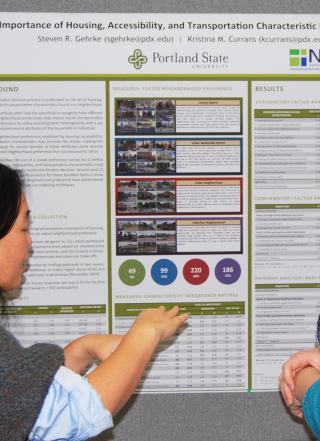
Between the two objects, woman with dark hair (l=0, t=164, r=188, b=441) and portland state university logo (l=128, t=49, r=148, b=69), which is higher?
portland state university logo (l=128, t=49, r=148, b=69)

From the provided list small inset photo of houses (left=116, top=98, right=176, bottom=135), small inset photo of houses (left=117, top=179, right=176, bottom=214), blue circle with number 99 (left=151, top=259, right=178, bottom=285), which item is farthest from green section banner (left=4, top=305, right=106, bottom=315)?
small inset photo of houses (left=116, top=98, right=176, bottom=135)

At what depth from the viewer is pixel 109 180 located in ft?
5.00

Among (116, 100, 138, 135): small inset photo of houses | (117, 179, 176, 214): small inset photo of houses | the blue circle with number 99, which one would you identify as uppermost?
(116, 100, 138, 135): small inset photo of houses

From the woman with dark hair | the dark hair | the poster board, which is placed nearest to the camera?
the woman with dark hair

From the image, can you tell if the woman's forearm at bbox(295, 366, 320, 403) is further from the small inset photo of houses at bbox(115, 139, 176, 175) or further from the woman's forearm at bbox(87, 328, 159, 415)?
the small inset photo of houses at bbox(115, 139, 176, 175)

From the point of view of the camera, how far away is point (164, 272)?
154 centimetres

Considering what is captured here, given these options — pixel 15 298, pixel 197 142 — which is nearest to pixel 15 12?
pixel 197 142

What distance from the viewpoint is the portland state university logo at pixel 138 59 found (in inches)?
59.4

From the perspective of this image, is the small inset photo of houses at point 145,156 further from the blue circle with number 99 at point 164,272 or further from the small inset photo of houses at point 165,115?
the blue circle with number 99 at point 164,272

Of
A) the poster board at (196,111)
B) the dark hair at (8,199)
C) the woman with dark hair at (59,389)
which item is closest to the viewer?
the woman with dark hair at (59,389)

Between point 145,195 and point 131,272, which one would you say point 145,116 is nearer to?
point 145,195

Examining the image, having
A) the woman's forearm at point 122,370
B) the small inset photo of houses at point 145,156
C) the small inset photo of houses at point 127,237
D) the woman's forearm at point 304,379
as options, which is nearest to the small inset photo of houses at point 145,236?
the small inset photo of houses at point 127,237

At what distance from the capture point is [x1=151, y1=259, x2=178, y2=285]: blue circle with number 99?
1.54 m

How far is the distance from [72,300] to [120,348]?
56 centimetres
